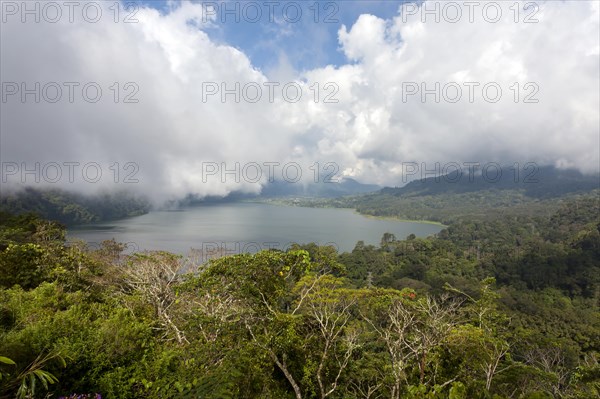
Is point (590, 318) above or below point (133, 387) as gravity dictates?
below

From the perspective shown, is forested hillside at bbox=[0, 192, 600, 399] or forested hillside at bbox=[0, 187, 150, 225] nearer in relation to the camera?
forested hillside at bbox=[0, 192, 600, 399]

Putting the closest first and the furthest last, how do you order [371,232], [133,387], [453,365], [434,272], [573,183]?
[133,387], [453,365], [434,272], [371,232], [573,183]

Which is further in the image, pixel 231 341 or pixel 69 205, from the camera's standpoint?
pixel 69 205

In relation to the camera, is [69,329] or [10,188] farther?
[10,188]

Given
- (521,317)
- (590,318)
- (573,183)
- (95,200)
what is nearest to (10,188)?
(95,200)

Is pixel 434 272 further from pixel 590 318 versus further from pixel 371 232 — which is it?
pixel 371 232

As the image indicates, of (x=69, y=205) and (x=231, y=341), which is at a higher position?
(x=69, y=205)

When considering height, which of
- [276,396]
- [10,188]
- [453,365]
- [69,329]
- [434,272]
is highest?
[10,188]

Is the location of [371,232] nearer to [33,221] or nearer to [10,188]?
[33,221]

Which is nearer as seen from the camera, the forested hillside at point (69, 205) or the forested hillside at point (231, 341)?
the forested hillside at point (231, 341)

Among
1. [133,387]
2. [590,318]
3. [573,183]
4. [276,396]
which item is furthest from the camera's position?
[573,183]
